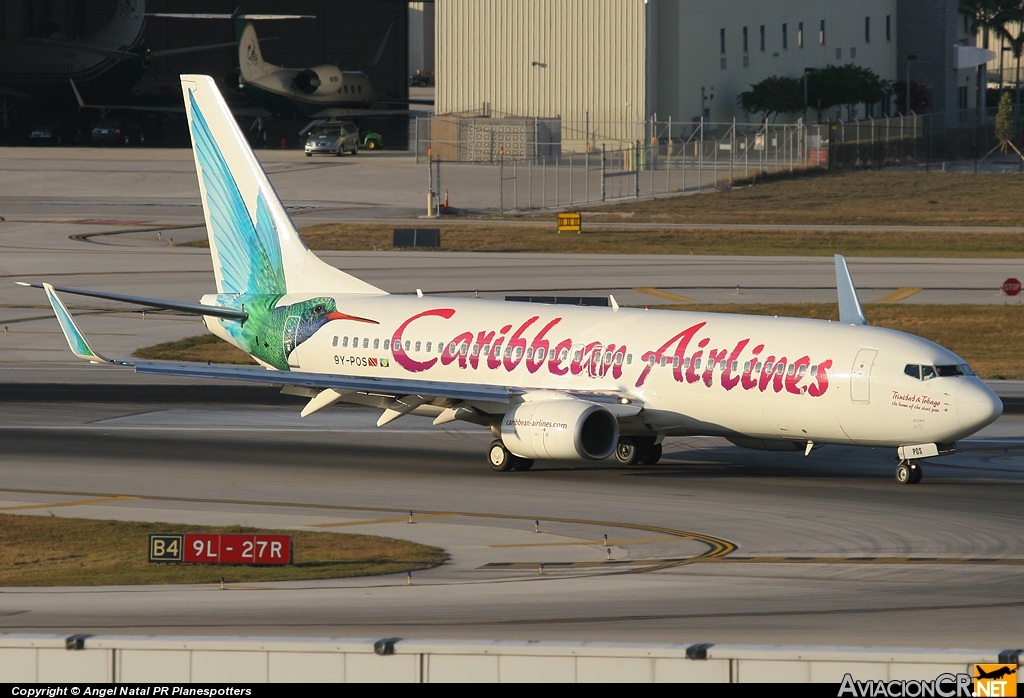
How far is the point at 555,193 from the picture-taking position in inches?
4801

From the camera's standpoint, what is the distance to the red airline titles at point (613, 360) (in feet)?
118

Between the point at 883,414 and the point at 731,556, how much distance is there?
26.2 feet

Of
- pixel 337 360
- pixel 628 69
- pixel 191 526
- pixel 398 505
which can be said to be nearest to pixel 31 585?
pixel 191 526

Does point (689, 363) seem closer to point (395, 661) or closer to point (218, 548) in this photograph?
point (218, 548)

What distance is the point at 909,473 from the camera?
36219mm

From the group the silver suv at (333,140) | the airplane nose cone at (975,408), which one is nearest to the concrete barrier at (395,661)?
the airplane nose cone at (975,408)

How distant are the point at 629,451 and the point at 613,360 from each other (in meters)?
3.04

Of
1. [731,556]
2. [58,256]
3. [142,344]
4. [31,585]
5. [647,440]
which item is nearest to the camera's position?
[31,585]

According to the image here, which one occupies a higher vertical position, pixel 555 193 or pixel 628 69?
pixel 628 69

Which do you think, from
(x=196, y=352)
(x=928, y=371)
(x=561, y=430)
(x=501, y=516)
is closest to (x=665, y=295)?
(x=196, y=352)

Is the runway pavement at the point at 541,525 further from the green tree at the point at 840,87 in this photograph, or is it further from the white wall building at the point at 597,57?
the green tree at the point at 840,87

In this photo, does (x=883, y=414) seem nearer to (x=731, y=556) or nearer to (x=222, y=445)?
(x=731, y=556)

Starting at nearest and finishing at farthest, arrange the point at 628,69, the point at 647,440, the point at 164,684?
the point at 164,684, the point at 647,440, the point at 628,69

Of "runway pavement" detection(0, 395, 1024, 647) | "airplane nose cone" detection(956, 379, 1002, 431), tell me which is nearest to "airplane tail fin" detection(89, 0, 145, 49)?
"runway pavement" detection(0, 395, 1024, 647)
